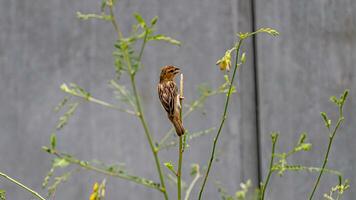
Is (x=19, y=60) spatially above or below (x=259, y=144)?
above

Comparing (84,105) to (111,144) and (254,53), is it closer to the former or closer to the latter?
(111,144)

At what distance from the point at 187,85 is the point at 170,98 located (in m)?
1.54

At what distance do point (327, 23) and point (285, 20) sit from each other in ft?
0.47

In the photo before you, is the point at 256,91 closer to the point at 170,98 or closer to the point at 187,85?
the point at 187,85

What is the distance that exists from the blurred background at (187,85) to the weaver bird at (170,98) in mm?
1414

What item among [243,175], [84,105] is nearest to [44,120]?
[84,105]

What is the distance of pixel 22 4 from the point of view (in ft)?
7.82

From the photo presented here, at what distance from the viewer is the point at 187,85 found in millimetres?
2350

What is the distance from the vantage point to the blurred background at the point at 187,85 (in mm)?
2342

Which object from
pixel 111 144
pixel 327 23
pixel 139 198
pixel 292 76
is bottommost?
pixel 139 198

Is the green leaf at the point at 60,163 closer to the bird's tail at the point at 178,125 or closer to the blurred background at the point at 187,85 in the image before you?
the bird's tail at the point at 178,125

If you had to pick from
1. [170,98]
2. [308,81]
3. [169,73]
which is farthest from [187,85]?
[170,98]

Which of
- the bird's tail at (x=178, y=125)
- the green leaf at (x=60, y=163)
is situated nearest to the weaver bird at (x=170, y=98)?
the bird's tail at (x=178, y=125)

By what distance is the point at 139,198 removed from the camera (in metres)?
2.35
